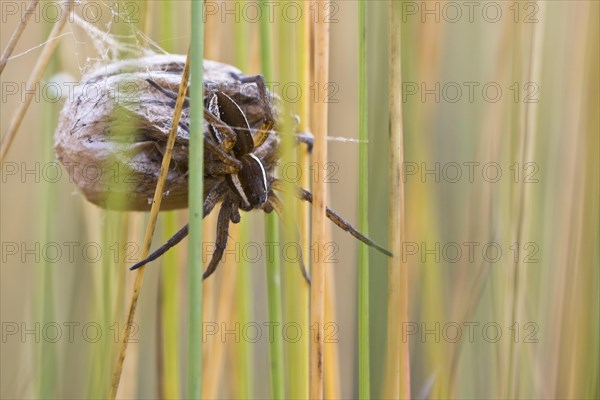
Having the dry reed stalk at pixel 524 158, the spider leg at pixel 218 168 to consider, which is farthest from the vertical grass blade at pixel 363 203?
the dry reed stalk at pixel 524 158

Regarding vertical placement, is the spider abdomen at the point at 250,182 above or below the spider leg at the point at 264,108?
below

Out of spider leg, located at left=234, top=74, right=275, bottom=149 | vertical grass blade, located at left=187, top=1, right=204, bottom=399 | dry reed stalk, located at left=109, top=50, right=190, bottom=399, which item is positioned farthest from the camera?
spider leg, located at left=234, top=74, right=275, bottom=149

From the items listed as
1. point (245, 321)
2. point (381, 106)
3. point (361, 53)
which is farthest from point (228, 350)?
point (361, 53)

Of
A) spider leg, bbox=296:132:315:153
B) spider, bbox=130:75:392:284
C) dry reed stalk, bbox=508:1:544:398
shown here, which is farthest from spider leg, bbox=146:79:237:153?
dry reed stalk, bbox=508:1:544:398

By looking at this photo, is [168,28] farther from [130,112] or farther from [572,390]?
[572,390]

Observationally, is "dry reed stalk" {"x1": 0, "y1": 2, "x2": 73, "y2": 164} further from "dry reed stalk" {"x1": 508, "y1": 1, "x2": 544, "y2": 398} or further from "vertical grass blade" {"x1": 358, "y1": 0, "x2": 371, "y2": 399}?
"dry reed stalk" {"x1": 508, "y1": 1, "x2": 544, "y2": 398}

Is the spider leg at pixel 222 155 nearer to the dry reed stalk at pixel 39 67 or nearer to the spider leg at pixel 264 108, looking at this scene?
the spider leg at pixel 264 108

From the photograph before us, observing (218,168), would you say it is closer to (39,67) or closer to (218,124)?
(218,124)
